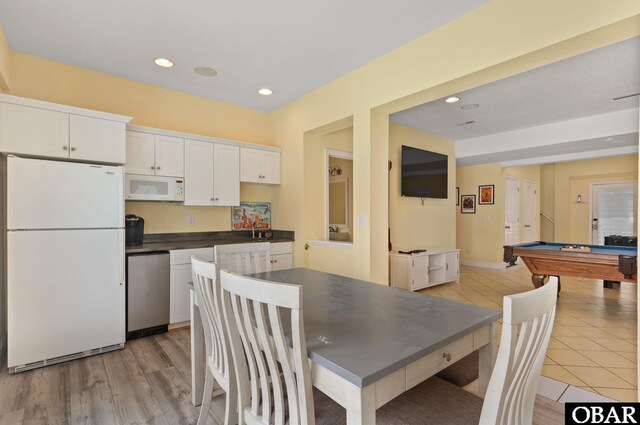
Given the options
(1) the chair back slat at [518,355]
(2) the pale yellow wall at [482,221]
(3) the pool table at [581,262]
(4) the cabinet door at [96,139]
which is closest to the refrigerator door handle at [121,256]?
(4) the cabinet door at [96,139]

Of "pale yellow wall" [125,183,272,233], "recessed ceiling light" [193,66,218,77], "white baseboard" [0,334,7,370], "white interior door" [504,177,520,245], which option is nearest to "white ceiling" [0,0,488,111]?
"recessed ceiling light" [193,66,218,77]

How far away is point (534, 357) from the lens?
97cm

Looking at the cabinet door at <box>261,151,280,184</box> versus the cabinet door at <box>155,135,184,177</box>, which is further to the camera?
the cabinet door at <box>261,151,280,184</box>

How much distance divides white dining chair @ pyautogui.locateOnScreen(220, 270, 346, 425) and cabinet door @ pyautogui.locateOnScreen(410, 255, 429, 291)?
3.52m

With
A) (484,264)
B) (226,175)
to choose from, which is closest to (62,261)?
(226,175)

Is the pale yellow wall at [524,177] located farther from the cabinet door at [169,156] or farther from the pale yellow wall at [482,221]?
the cabinet door at [169,156]

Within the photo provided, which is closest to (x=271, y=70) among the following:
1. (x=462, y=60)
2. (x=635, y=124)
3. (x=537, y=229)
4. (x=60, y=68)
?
(x=462, y=60)

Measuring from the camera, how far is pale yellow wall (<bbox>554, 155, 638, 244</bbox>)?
733 centimetres

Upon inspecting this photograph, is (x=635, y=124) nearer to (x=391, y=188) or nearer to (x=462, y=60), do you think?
(x=391, y=188)

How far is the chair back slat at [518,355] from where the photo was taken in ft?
2.69

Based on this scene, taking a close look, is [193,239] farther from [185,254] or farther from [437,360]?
[437,360]

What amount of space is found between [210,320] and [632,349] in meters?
3.75

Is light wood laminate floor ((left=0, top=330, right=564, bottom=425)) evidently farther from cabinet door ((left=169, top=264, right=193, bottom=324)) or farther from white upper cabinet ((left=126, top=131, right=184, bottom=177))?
white upper cabinet ((left=126, top=131, right=184, bottom=177))

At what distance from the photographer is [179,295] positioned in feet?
10.7
